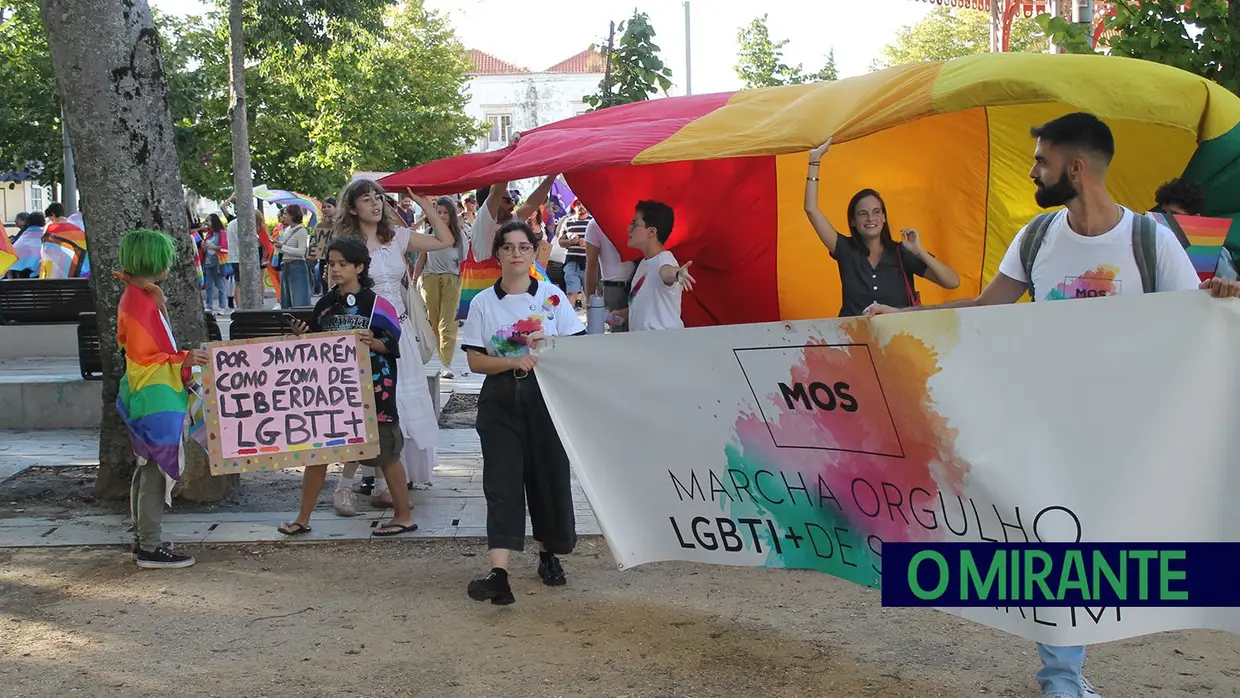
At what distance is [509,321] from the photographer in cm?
538

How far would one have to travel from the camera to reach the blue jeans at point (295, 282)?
54.7 feet

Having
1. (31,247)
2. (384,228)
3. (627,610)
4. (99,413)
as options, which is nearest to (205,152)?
(31,247)

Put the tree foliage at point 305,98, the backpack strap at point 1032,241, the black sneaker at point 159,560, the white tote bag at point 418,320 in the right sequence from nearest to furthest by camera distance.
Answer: the backpack strap at point 1032,241 < the black sneaker at point 159,560 < the white tote bag at point 418,320 < the tree foliage at point 305,98

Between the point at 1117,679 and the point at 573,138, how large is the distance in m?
3.53

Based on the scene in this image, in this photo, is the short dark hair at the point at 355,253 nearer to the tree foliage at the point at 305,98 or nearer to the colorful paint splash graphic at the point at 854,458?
the colorful paint splash graphic at the point at 854,458

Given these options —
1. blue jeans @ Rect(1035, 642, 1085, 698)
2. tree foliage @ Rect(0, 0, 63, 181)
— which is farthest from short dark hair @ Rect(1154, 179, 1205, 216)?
tree foliage @ Rect(0, 0, 63, 181)

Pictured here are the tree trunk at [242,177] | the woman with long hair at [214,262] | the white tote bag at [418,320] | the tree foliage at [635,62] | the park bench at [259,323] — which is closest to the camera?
the white tote bag at [418,320]

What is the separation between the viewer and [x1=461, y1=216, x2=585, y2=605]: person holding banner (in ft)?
17.6

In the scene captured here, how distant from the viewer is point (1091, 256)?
4066 mm

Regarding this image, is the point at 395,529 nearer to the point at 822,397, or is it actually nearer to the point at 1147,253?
the point at 822,397

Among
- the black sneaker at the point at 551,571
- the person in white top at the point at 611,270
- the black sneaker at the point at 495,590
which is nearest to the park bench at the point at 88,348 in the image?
the person in white top at the point at 611,270

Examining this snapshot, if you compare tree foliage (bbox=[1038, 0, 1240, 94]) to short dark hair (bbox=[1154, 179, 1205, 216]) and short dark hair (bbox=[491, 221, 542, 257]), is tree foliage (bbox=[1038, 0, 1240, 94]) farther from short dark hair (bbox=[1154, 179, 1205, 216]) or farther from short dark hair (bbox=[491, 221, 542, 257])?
short dark hair (bbox=[491, 221, 542, 257])

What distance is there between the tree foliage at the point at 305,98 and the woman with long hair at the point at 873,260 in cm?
1777

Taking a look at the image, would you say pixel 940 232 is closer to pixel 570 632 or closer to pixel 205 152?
pixel 570 632
